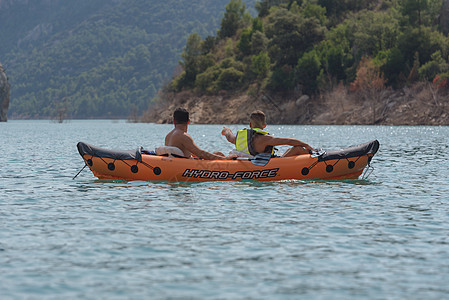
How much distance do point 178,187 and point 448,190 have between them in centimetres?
581

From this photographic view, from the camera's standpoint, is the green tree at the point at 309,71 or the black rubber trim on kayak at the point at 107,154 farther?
the green tree at the point at 309,71

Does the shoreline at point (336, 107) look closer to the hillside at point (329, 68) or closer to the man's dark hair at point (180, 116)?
the hillside at point (329, 68)

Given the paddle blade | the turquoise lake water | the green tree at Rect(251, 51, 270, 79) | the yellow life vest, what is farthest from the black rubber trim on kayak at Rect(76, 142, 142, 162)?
the green tree at Rect(251, 51, 270, 79)

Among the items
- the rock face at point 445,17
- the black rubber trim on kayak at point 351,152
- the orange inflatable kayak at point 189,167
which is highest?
the rock face at point 445,17

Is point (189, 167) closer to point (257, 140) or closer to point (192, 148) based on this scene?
point (192, 148)

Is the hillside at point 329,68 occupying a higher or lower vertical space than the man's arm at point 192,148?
higher

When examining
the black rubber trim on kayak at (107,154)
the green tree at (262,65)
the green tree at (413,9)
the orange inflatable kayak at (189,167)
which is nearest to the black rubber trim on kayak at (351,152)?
the orange inflatable kayak at (189,167)

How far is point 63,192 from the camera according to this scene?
1252 centimetres

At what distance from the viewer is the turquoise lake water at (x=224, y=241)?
19.2 feet

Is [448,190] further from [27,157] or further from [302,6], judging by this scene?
[302,6]

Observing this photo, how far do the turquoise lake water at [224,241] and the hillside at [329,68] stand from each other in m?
55.3

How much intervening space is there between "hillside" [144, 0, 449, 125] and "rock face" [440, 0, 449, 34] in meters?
0.13

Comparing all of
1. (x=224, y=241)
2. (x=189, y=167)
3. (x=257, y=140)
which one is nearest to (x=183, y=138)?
(x=189, y=167)

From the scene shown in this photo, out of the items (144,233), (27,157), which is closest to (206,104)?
(27,157)
